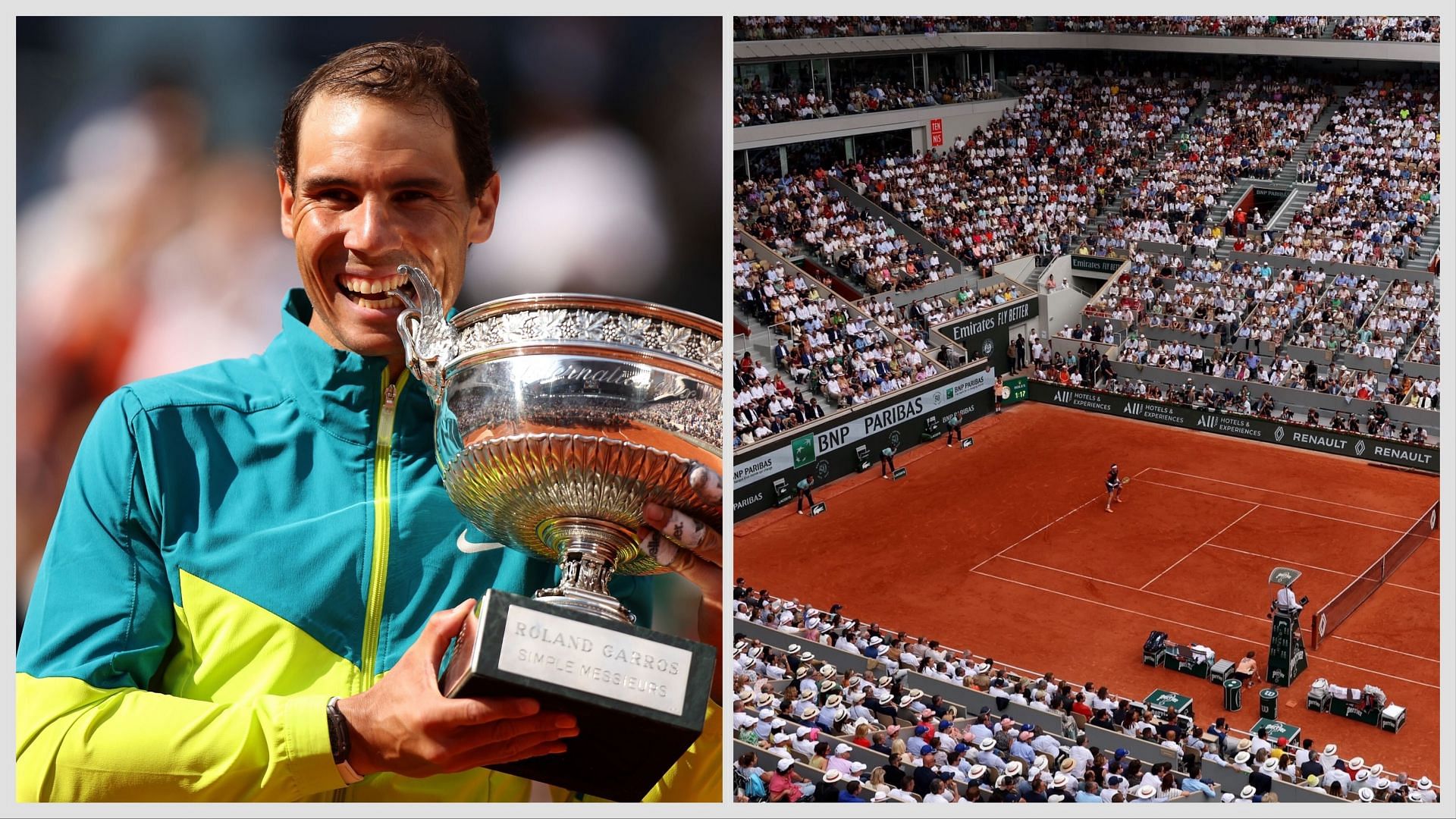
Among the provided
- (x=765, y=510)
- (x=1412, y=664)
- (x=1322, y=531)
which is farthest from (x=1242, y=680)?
(x=765, y=510)

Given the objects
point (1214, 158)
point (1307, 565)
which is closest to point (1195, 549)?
point (1307, 565)

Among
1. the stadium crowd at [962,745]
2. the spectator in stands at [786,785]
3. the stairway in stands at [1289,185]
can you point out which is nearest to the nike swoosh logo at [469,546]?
the stadium crowd at [962,745]

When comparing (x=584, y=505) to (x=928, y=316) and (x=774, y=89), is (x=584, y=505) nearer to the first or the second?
(x=928, y=316)

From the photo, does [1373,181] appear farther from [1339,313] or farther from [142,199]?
[142,199]

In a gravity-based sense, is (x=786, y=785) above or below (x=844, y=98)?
below

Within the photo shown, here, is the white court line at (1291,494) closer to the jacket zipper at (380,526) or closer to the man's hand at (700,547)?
the man's hand at (700,547)

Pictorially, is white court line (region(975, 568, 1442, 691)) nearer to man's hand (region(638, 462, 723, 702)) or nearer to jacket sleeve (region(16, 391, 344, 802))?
man's hand (region(638, 462, 723, 702))

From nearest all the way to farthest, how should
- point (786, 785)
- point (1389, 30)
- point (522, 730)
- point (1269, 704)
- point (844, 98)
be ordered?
point (522, 730), point (786, 785), point (1269, 704), point (844, 98), point (1389, 30)
